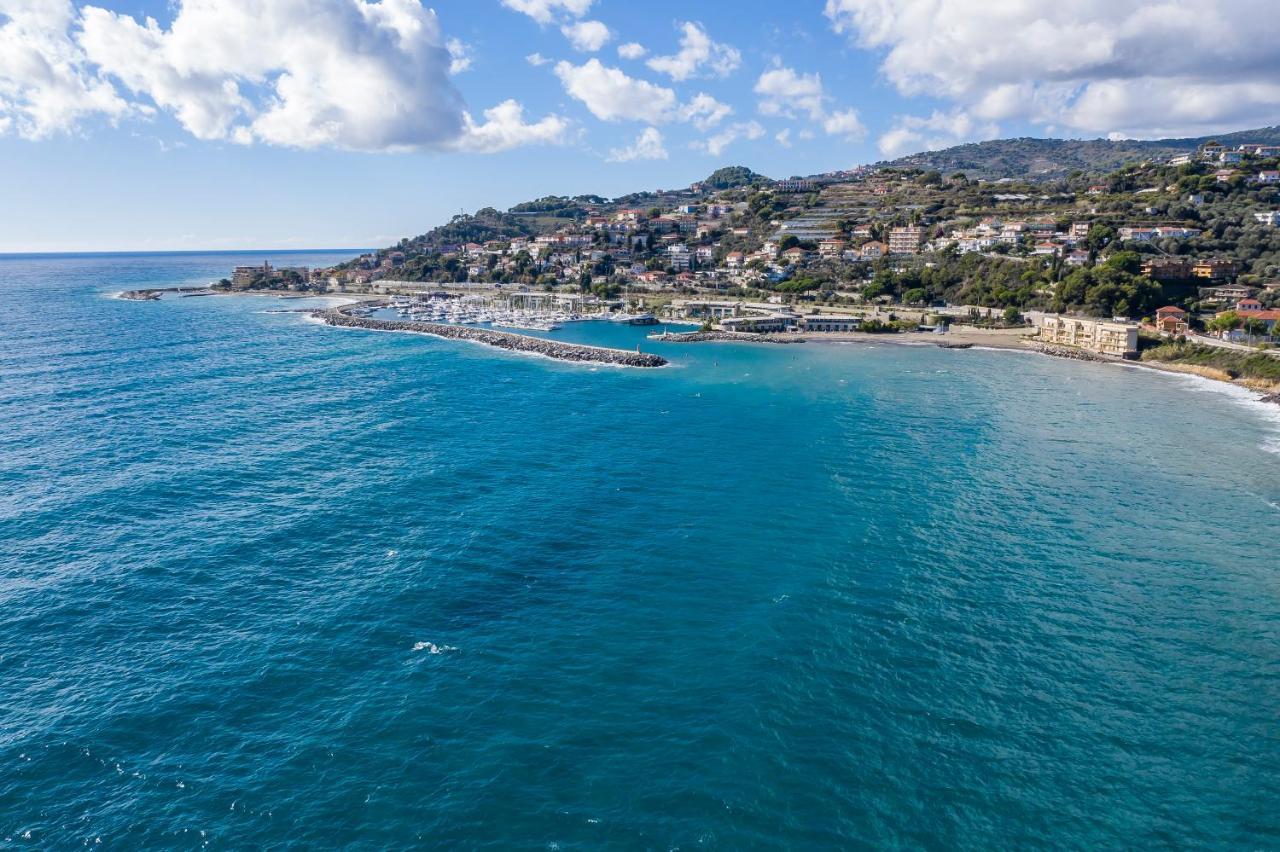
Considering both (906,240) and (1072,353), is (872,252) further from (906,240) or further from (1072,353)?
(1072,353)

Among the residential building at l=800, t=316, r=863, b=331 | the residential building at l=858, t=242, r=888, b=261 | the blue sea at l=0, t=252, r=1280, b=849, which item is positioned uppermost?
the residential building at l=858, t=242, r=888, b=261

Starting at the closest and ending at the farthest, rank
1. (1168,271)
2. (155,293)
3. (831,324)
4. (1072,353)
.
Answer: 1. (1072,353)
2. (1168,271)
3. (831,324)
4. (155,293)

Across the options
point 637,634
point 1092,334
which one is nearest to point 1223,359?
point 1092,334

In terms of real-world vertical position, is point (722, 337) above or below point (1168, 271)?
below

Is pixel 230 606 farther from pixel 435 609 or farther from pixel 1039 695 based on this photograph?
pixel 1039 695

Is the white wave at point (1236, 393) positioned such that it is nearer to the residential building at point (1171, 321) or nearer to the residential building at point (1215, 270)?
the residential building at point (1171, 321)

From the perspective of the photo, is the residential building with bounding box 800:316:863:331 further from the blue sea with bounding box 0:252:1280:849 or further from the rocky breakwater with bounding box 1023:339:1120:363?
the blue sea with bounding box 0:252:1280:849

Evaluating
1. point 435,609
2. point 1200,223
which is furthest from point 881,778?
point 1200,223

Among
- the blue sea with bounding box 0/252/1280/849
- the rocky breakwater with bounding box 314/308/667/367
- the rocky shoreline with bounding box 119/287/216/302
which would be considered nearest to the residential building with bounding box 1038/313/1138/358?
the blue sea with bounding box 0/252/1280/849
